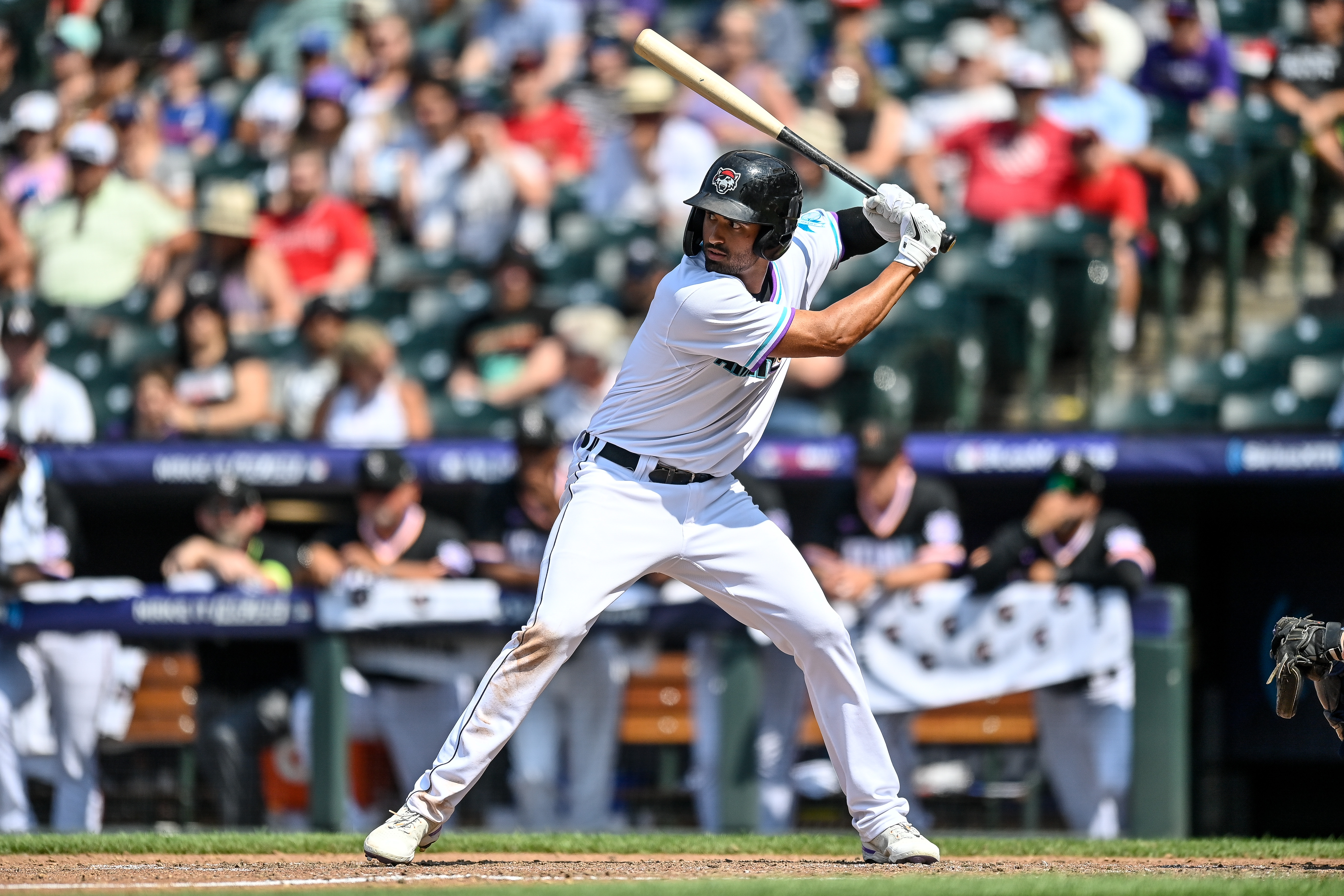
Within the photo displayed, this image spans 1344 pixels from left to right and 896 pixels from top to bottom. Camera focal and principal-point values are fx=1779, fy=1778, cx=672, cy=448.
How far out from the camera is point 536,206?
9.09 meters

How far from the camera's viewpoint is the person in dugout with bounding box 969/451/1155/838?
5977mm

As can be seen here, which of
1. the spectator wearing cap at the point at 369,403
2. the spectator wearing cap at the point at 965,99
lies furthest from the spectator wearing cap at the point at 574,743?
the spectator wearing cap at the point at 965,99

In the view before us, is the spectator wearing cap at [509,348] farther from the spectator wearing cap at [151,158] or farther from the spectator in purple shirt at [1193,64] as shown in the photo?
the spectator in purple shirt at [1193,64]

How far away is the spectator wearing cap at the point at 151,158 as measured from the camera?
395 inches

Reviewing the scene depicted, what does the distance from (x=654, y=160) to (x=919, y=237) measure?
15.7 ft

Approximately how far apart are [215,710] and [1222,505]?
418cm

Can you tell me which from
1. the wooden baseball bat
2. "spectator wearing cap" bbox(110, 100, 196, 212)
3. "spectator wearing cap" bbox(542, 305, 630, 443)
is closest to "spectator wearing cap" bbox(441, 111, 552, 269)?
"spectator wearing cap" bbox(542, 305, 630, 443)

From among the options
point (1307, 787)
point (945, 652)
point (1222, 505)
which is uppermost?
point (1222, 505)

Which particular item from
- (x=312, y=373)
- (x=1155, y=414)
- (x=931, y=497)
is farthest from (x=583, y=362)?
(x=1155, y=414)

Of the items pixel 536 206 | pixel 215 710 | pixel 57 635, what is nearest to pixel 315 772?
pixel 215 710

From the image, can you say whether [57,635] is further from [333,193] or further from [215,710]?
[333,193]

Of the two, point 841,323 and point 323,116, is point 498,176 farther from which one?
point 841,323

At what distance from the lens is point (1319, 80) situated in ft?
27.1

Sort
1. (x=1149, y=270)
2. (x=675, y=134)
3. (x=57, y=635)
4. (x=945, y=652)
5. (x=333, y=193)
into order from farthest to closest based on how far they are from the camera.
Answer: (x=333, y=193) → (x=675, y=134) → (x=1149, y=270) → (x=57, y=635) → (x=945, y=652)
